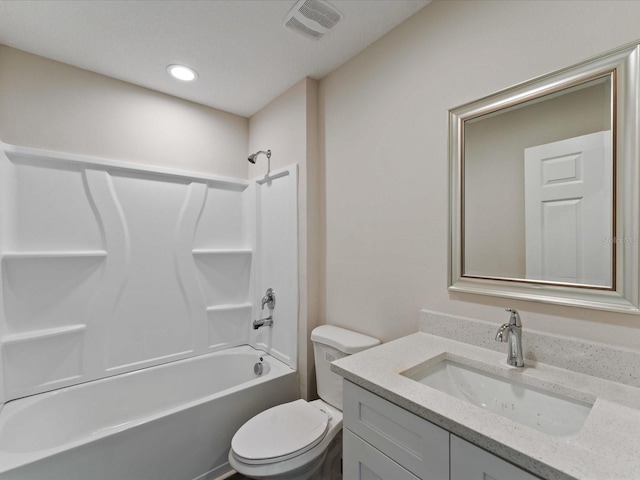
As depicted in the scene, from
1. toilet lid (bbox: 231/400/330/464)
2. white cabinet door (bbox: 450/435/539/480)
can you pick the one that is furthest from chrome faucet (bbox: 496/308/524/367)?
toilet lid (bbox: 231/400/330/464)

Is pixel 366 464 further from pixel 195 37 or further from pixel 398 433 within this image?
pixel 195 37

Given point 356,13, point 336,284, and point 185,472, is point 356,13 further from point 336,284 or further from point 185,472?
point 185,472

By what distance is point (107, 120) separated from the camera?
2.09 m

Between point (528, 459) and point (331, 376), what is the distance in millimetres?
1241

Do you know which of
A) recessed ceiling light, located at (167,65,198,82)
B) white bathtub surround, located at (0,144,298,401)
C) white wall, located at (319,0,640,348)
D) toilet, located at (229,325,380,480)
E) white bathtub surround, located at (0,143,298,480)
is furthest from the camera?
recessed ceiling light, located at (167,65,198,82)

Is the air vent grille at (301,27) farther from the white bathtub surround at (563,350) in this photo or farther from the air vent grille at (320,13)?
the white bathtub surround at (563,350)

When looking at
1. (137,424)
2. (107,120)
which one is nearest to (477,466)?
(137,424)

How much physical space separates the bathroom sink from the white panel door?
0.40 m

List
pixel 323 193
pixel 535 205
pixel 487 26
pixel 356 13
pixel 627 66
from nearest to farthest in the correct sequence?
pixel 627 66 < pixel 535 205 < pixel 487 26 < pixel 356 13 < pixel 323 193

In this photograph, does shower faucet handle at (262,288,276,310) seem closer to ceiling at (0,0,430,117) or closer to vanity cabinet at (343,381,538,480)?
vanity cabinet at (343,381,538,480)

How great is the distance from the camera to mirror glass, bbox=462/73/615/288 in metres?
0.99

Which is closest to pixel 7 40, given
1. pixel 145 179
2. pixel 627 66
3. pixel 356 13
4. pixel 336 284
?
pixel 145 179

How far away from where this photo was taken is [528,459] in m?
0.64

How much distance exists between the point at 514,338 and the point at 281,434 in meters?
1.16
